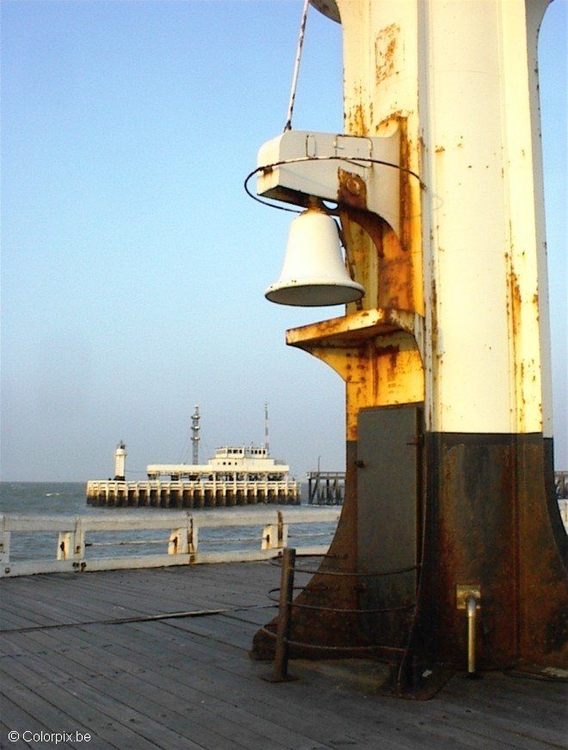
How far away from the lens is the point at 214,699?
4582 millimetres

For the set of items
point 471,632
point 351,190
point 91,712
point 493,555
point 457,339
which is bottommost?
point 91,712

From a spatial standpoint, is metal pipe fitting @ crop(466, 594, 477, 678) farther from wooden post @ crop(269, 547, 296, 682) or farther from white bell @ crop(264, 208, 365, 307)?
white bell @ crop(264, 208, 365, 307)

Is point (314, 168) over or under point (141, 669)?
over

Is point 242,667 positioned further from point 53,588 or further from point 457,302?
point 53,588

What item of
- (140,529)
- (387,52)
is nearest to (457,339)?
(387,52)

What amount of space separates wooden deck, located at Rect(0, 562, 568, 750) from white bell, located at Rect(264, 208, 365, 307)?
2.45m

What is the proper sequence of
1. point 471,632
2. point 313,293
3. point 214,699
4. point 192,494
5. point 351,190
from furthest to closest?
point 192,494, point 351,190, point 313,293, point 471,632, point 214,699

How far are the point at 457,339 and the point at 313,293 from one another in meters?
1.09

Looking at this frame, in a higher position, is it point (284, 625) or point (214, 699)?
point (284, 625)

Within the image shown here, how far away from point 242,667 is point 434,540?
156 cm

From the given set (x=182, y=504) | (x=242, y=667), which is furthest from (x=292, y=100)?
(x=182, y=504)

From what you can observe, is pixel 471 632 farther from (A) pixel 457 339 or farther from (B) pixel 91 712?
(B) pixel 91 712

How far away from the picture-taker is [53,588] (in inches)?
369

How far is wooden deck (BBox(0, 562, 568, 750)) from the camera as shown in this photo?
153 inches
